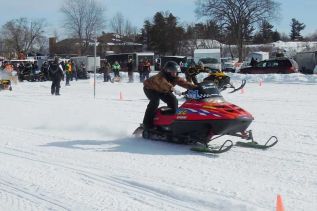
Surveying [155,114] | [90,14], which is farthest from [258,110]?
[90,14]

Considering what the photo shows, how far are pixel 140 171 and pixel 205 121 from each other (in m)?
1.56

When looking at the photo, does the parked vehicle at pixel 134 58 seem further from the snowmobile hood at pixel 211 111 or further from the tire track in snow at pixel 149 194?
the tire track in snow at pixel 149 194

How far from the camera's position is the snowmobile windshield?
7.88 metres

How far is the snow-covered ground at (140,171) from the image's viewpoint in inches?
211

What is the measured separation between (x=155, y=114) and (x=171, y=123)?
495 millimetres

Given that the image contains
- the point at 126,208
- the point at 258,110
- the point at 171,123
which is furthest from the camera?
the point at 258,110

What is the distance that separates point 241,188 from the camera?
5.72 meters

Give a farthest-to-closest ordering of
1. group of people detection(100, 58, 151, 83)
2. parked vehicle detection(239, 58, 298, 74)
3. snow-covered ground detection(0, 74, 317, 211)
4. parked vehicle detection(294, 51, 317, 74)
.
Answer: parked vehicle detection(294, 51, 317, 74) → parked vehicle detection(239, 58, 298, 74) → group of people detection(100, 58, 151, 83) → snow-covered ground detection(0, 74, 317, 211)

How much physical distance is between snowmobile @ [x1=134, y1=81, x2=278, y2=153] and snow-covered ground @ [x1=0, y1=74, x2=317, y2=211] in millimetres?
207

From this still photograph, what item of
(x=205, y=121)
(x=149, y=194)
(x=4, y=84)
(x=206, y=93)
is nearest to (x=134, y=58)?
(x=4, y=84)

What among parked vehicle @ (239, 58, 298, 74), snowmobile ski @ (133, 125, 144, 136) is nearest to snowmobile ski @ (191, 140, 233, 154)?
snowmobile ski @ (133, 125, 144, 136)

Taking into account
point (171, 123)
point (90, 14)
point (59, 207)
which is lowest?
point (59, 207)

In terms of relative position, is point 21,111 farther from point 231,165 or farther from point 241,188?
point 241,188

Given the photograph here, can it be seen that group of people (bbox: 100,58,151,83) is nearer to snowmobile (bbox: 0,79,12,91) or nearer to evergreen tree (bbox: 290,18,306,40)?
snowmobile (bbox: 0,79,12,91)
